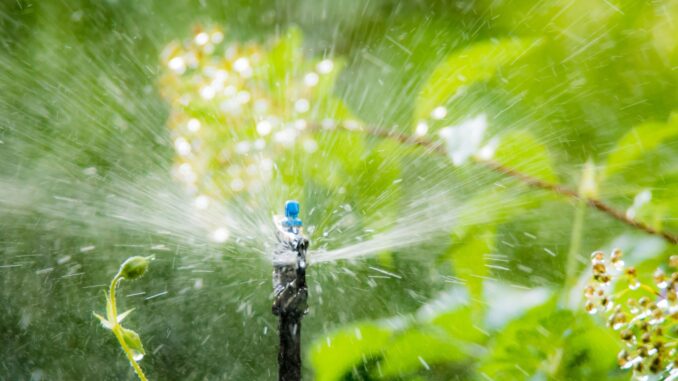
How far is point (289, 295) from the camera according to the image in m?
0.31

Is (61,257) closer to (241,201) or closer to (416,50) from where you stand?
(241,201)

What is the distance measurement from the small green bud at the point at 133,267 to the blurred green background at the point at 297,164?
0.28 m

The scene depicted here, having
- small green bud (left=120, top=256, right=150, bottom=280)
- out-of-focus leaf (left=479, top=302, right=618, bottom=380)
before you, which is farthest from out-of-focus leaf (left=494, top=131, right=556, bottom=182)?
small green bud (left=120, top=256, right=150, bottom=280)

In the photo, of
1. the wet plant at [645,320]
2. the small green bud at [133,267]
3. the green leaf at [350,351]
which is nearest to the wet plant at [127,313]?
the small green bud at [133,267]

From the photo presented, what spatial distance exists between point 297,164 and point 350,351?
0.34 meters

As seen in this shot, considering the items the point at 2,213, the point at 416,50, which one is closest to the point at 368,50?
→ the point at 416,50

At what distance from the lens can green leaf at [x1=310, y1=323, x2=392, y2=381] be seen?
0.35 metres

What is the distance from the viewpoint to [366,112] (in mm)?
868

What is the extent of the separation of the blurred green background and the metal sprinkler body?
0.22m

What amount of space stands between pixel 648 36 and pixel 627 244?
42 centimetres

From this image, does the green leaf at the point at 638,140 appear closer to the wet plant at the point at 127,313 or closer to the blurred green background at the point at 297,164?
the blurred green background at the point at 297,164

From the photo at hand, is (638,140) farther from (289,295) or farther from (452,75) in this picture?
(289,295)

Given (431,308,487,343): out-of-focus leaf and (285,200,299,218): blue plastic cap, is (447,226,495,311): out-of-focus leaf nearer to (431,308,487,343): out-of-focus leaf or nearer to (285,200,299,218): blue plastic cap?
(431,308,487,343): out-of-focus leaf

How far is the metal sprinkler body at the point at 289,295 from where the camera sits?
0.30 metres
